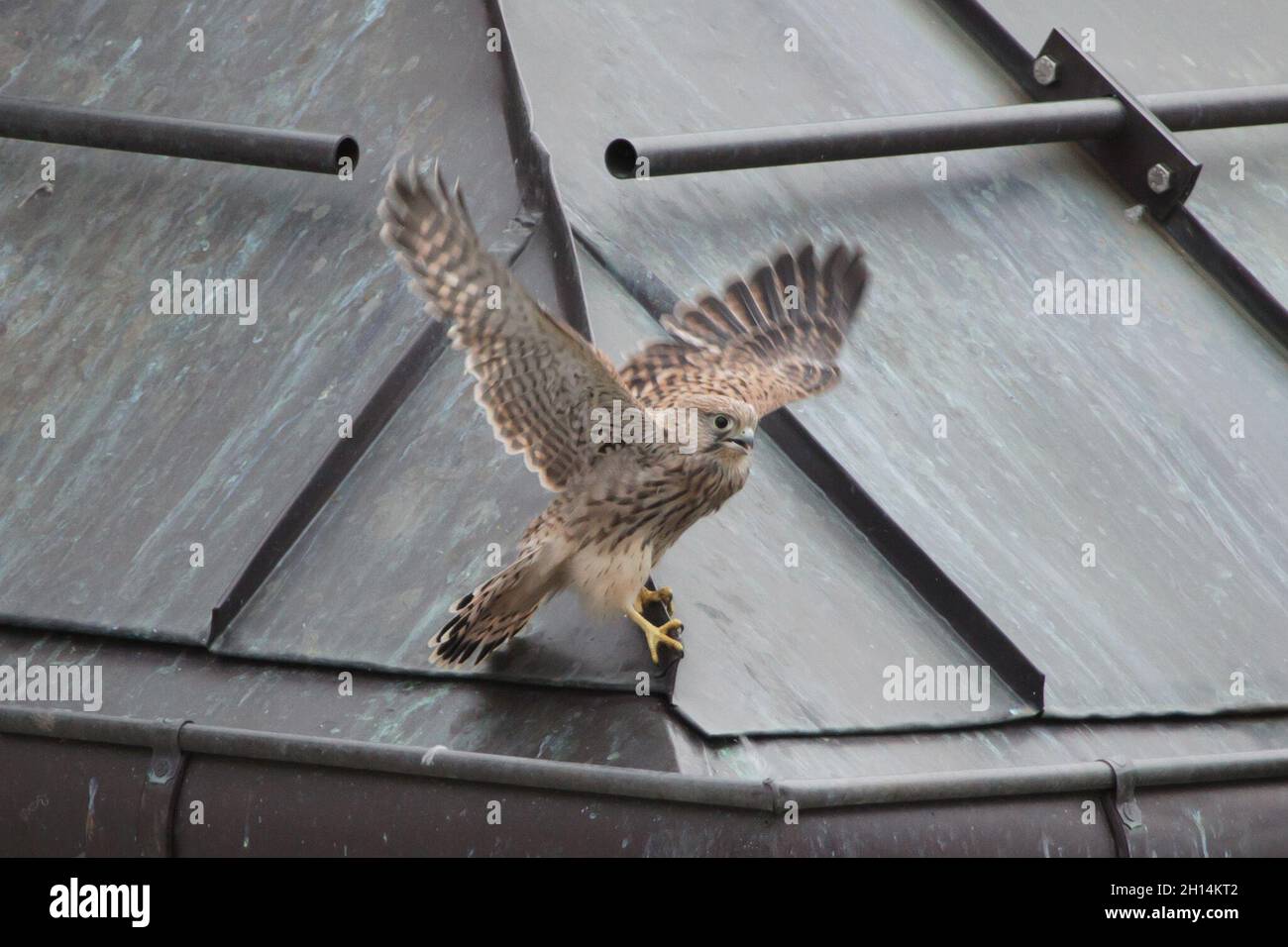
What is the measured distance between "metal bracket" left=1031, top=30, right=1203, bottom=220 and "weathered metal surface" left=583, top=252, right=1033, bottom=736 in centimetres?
178

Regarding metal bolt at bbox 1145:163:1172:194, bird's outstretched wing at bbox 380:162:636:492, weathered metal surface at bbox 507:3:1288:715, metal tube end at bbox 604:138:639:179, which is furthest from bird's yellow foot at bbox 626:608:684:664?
metal bolt at bbox 1145:163:1172:194

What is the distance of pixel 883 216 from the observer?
604 cm

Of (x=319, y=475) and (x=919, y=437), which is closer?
(x=319, y=475)

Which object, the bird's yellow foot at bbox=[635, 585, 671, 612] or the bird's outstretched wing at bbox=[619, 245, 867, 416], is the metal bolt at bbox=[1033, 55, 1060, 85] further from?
the bird's yellow foot at bbox=[635, 585, 671, 612]

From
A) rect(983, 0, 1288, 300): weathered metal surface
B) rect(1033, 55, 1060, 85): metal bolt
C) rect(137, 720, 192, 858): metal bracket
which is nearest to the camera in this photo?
rect(137, 720, 192, 858): metal bracket

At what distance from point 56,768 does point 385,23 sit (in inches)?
101

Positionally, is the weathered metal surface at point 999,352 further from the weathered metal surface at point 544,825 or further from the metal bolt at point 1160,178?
the weathered metal surface at point 544,825

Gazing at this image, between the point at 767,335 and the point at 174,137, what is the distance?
1.73 meters

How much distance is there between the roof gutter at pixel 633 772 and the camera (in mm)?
4074

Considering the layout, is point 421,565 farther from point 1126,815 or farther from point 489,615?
point 1126,815

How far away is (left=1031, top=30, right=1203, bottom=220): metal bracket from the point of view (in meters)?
6.27

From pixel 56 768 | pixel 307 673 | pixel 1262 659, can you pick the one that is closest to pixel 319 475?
pixel 307 673

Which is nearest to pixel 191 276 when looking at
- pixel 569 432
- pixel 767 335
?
pixel 569 432
